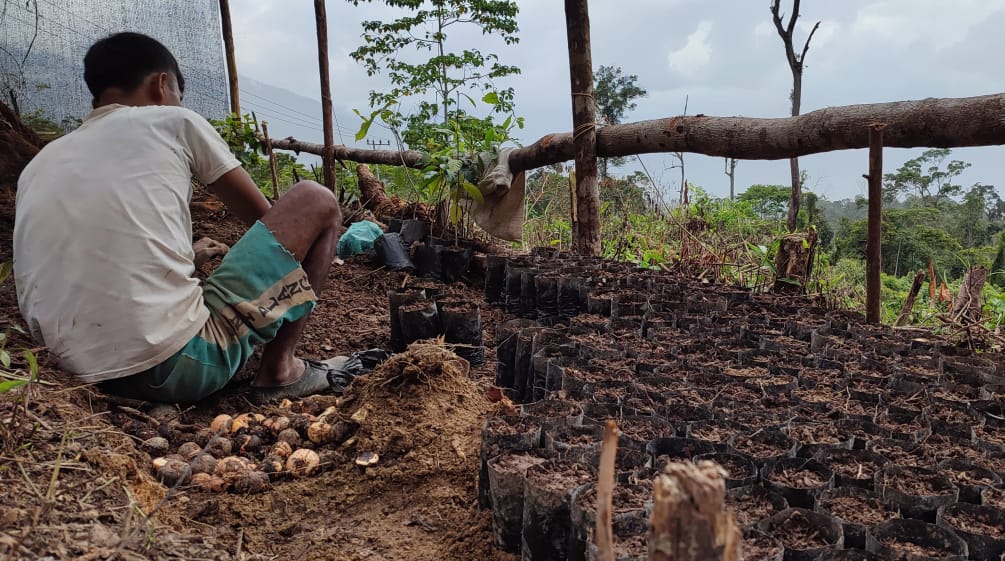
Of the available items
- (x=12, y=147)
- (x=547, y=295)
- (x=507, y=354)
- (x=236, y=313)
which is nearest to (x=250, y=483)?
(x=236, y=313)

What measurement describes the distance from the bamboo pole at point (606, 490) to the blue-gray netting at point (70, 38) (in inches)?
201

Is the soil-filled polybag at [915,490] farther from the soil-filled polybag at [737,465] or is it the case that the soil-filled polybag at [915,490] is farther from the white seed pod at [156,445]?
the white seed pod at [156,445]

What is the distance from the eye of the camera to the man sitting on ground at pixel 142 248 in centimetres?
201

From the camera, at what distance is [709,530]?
56 cm

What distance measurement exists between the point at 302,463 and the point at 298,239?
862mm

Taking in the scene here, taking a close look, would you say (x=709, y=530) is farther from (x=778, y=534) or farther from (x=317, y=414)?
(x=317, y=414)

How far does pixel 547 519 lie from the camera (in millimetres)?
1393

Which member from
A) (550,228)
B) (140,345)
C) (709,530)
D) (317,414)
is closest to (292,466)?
(317,414)

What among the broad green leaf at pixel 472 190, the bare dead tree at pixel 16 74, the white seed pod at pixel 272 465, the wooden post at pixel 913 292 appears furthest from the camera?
the broad green leaf at pixel 472 190

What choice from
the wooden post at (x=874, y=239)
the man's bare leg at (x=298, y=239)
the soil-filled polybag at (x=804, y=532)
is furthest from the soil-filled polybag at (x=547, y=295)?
the soil-filled polybag at (x=804, y=532)

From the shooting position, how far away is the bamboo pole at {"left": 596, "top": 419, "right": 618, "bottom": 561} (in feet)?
1.82

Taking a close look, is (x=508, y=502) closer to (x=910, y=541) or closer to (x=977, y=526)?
(x=910, y=541)

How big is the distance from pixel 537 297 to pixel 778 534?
94.0 inches

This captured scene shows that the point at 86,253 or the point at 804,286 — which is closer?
the point at 86,253
